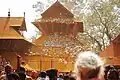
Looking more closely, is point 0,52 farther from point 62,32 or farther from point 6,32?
point 62,32

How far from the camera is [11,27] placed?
35.6 m

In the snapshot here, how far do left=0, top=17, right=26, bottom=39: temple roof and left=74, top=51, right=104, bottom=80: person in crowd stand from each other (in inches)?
1152

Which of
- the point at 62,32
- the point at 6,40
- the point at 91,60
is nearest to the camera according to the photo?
the point at 91,60

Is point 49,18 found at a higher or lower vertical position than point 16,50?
higher

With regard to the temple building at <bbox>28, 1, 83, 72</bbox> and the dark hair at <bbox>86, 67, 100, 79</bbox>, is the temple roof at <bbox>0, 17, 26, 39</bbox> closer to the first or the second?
the temple building at <bbox>28, 1, 83, 72</bbox>

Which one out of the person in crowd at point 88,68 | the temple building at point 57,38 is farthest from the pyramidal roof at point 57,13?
the person in crowd at point 88,68

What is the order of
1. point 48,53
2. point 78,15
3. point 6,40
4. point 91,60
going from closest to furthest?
point 91,60 < point 6,40 < point 48,53 < point 78,15

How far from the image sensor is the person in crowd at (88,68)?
4.41 meters

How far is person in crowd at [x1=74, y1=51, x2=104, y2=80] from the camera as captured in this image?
4414mm

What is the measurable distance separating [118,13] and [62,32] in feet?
18.9

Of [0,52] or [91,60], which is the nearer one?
[91,60]

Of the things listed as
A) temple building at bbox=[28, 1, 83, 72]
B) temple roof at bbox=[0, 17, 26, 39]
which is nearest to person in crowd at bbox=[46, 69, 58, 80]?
temple roof at bbox=[0, 17, 26, 39]

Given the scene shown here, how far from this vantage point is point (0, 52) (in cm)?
3375

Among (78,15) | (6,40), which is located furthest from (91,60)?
(78,15)
